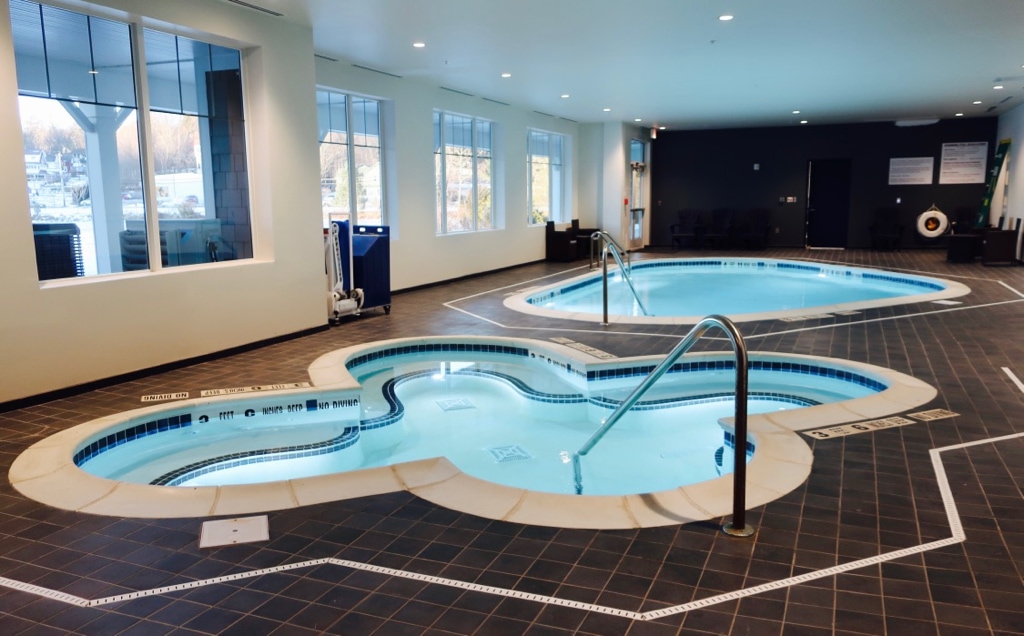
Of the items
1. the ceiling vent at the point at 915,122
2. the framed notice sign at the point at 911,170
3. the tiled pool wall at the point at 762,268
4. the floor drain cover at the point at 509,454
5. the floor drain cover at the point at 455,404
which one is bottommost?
the floor drain cover at the point at 509,454

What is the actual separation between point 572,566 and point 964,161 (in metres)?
16.5

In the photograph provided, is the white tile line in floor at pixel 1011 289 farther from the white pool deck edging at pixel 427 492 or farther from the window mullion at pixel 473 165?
the window mullion at pixel 473 165

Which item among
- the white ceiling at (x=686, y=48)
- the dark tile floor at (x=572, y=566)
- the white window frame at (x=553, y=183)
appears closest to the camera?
the dark tile floor at (x=572, y=566)

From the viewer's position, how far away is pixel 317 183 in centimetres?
687

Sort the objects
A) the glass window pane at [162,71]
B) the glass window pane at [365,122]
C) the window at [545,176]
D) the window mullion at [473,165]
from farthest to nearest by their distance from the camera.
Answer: the window at [545,176], the window mullion at [473,165], the glass window pane at [365,122], the glass window pane at [162,71]

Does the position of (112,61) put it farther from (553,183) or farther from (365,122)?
(553,183)

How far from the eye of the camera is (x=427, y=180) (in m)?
9.97

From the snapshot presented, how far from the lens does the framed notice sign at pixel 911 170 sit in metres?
15.5

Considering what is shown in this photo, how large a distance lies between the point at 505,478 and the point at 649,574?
1.76m

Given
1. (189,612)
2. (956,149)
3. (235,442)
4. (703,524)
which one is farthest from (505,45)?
(956,149)

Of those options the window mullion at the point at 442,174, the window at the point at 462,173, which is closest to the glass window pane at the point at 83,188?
the window at the point at 462,173

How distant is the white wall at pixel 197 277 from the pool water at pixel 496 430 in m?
1.02

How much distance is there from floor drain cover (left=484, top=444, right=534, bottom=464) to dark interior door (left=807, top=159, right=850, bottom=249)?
1437cm

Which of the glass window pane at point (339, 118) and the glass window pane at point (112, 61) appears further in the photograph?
the glass window pane at point (339, 118)
